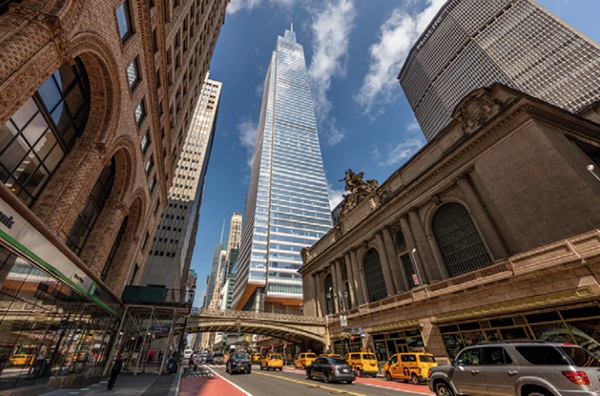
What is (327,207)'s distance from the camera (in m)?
97.6

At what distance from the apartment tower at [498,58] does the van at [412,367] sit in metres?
85.3

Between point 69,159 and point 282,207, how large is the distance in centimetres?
7637

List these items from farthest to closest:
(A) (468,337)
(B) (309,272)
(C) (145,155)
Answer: (B) (309,272)
(C) (145,155)
(A) (468,337)

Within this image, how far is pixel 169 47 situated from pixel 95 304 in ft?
66.5

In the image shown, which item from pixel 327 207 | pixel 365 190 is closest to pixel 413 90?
pixel 327 207

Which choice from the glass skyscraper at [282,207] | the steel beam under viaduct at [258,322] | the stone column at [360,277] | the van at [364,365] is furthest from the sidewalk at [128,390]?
the glass skyscraper at [282,207]

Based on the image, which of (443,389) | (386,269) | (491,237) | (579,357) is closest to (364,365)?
(386,269)

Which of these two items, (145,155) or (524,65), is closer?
(145,155)

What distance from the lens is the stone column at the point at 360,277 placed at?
33.6 metres

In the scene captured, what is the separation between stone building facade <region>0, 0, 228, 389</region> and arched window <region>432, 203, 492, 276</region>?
2834 centimetres

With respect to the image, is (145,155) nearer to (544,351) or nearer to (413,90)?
(544,351)

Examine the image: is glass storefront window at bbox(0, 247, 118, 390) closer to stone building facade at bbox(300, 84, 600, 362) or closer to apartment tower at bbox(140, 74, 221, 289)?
stone building facade at bbox(300, 84, 600, 362)

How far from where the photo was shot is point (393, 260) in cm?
2991

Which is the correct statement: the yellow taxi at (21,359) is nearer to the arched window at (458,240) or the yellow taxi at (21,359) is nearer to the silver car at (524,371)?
the silver car at (524,371)
